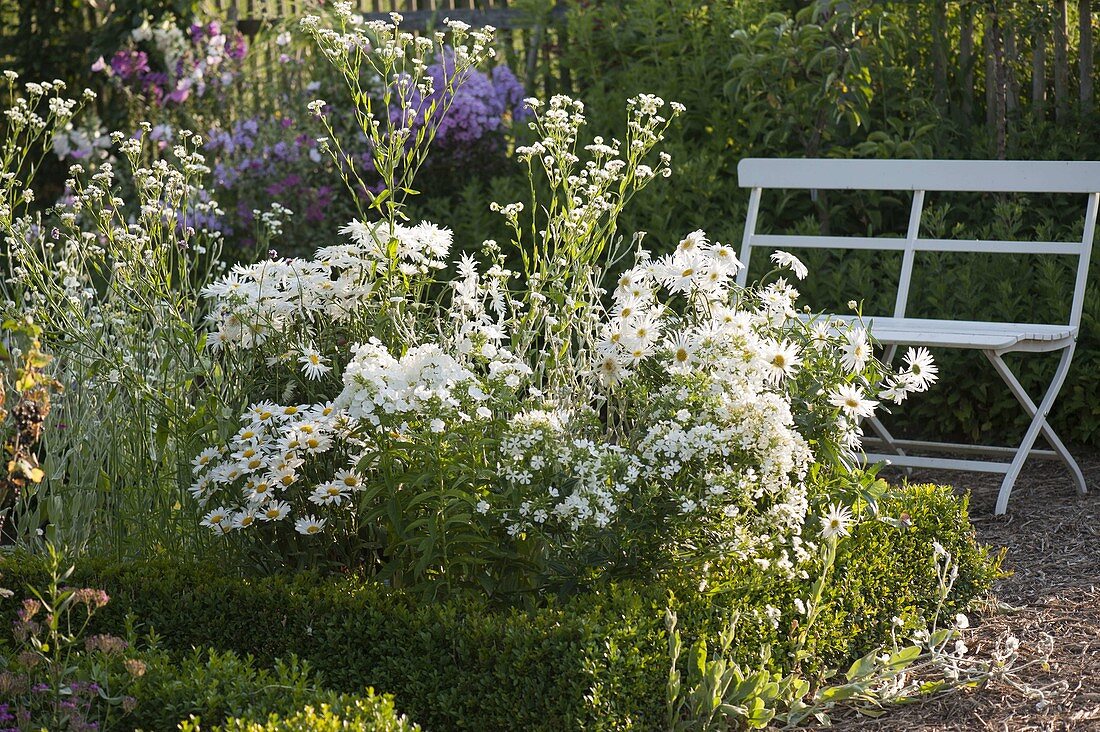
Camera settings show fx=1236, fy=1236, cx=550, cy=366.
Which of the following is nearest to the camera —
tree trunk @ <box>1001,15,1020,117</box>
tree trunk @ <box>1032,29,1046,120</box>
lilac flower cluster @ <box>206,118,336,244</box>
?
tree trunk @ <box>1001,15,1020,117</box>

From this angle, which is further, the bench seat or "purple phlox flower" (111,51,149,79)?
"purple phlox flower" (111,51,149,79)

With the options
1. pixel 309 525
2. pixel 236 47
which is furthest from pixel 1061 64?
pixel 236 47

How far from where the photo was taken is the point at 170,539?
303cm

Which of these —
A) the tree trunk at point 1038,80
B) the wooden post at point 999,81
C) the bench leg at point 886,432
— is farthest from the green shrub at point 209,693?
the tree trunk at point 1038,80

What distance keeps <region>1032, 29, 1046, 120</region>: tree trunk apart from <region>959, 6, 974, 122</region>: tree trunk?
301 mm

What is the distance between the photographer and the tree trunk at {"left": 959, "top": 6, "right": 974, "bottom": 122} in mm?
5871

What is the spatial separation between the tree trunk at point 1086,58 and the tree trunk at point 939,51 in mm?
622

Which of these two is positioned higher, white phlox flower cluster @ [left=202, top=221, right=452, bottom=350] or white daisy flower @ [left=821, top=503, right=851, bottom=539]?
white phlox flower cluster @ [left=202, top=221, right=452, bottom=350]

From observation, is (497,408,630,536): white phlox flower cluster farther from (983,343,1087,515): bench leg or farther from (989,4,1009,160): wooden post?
(989,4,1009,160): wooden post

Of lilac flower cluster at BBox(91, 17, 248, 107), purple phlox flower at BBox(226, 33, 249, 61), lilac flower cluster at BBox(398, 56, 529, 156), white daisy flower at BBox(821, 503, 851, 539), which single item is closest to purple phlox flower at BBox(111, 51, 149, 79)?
lilac flower cluster at BBox(91, 17, 248, 107)

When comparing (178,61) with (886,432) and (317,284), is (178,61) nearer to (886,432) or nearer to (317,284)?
(886,432)

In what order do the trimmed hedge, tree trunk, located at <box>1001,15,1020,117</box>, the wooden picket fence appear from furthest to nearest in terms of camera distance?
the wooden picket fence < tree trunk, located at <box>1001,15,1020,117</box> < the trimmed hedge

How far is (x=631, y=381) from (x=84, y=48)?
268 inches

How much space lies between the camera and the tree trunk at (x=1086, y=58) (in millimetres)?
5535
